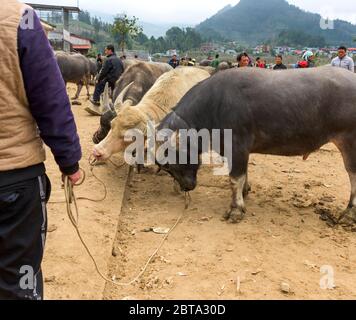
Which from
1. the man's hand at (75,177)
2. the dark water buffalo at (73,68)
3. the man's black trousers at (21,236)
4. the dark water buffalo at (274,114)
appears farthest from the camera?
the dark water buffalo at (73,68)

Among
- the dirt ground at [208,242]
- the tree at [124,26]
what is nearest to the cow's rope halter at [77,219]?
the dirt ground at [208,242]

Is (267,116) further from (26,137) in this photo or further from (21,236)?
(21,236)

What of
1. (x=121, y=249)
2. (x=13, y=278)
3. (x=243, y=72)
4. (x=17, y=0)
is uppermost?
(x=17, y=0)

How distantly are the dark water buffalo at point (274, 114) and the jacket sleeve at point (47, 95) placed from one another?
277cm

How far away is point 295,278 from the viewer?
3666mm

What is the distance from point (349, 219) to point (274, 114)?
1.55 meters

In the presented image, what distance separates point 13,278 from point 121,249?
7.06 feet

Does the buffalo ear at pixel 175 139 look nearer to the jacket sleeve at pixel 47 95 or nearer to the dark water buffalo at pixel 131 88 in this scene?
the dark water buffalo at pixel 131 88

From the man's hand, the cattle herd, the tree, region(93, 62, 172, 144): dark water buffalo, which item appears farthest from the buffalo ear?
the tree

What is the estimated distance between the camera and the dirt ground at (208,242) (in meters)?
3.48

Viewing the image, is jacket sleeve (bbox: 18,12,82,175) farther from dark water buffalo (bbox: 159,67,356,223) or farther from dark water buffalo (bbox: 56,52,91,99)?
dark water buffalo (bbox: 56,52,91,99)
